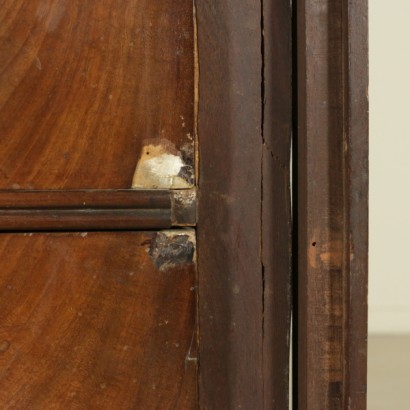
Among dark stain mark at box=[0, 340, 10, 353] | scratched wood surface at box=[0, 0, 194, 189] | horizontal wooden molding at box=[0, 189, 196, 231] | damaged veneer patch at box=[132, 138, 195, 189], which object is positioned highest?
scratched wood surface at box=[0, 0, 194, 189]

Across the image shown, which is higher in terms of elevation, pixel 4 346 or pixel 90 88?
pixel 90 88

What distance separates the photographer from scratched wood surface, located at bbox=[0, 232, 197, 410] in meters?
0.57

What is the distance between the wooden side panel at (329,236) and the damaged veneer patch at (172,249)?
0.11 meters

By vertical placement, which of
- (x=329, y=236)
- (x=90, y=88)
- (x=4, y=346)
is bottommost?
(x=4, y=346)

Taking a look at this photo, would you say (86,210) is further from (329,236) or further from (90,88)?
(329,236)

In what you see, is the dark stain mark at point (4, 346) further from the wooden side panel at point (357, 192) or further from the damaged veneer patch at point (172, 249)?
the wooden side panel at point (357, 192)

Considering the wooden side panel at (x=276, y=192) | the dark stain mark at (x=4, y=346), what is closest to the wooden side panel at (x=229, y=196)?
the wooden side panel at (x=276, y=192)

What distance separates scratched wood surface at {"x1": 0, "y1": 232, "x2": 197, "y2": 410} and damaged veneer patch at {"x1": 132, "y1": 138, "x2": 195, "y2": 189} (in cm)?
5

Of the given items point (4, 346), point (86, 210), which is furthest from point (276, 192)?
point (4, 346)

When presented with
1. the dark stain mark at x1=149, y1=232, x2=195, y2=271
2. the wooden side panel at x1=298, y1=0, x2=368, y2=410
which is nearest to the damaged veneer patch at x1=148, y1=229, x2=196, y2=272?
the dark stain mark at x1=149, y1=232, x2=195, y2=271

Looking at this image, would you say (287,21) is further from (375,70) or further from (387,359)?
(387,359)

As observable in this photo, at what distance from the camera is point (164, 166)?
590 mm

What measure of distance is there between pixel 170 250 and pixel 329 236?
154 millimetres

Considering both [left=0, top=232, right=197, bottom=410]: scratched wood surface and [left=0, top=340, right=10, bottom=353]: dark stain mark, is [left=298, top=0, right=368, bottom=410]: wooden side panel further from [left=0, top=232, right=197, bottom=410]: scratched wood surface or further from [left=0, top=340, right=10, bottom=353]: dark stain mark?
[left=0, top=340, right=10, bottom=353]: dark stain mark
